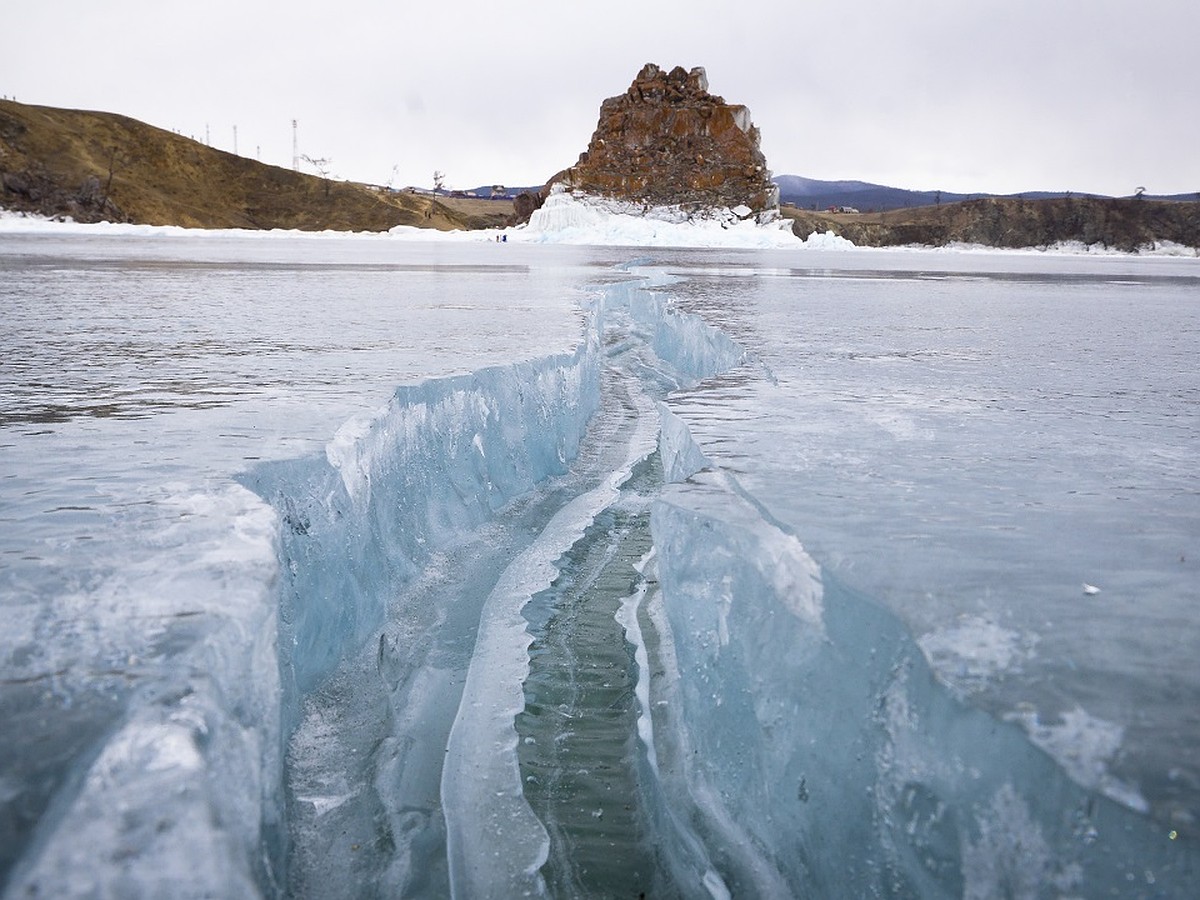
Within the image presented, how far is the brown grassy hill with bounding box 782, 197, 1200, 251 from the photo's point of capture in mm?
81312

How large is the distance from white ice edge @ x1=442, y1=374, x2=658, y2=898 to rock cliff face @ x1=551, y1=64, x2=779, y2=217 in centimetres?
6752

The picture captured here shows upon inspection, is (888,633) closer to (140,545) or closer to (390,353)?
(140,545)

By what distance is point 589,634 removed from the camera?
3.54 meters

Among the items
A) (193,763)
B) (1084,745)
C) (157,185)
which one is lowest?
(193,763)

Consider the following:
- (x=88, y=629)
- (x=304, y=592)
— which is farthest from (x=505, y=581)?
(x=88, y=629)

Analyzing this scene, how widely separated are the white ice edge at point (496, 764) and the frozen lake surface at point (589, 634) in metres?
0.01

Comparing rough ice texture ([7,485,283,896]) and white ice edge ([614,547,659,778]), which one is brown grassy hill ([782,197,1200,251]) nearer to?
white ice edge ([614,547,659,778])

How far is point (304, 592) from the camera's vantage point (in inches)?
115

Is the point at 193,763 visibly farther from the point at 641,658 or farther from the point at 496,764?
the point at 641,658

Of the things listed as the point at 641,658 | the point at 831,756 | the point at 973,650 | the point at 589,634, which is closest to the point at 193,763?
the point at 831,756

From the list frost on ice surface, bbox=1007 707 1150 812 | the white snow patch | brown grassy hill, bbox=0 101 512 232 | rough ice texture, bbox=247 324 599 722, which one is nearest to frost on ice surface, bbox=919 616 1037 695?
frost on ice surface, bbox=1007 707 1150 812

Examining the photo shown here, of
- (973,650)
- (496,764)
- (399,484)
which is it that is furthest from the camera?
(399,484)

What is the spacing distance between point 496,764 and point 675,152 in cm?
7384

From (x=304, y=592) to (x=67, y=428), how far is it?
50.3 inches
